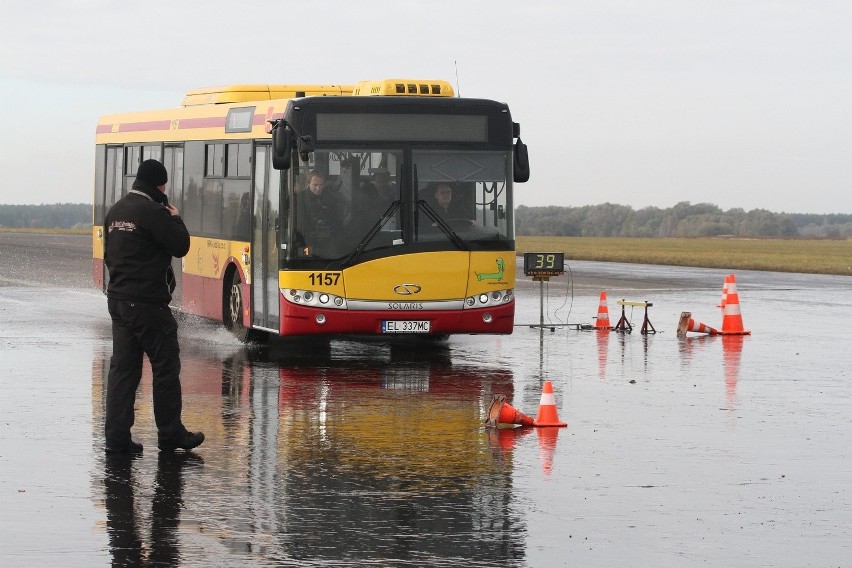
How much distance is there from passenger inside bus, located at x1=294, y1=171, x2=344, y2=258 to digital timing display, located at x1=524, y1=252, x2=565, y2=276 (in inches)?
158

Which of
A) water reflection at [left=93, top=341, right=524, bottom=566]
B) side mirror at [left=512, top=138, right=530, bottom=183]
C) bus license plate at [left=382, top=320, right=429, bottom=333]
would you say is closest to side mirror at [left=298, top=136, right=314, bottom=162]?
bus license plate at [left=382, top=320, right=429, bottom=333]

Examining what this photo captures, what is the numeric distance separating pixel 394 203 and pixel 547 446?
7042 mm

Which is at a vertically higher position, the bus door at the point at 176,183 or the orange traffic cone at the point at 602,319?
the bus door at the point at 176,183

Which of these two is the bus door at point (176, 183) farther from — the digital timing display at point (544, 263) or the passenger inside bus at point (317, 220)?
the digital timing display at point (544, 263)

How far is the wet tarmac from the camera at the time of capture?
8.03 m

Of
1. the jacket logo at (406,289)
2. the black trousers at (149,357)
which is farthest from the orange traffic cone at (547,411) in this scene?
the jacket logo at (406,289)

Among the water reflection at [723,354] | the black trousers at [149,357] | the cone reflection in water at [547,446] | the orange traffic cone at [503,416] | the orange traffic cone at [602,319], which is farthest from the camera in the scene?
the orange traffic cone at [602,319]

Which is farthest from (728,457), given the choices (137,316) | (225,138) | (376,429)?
(225,138)

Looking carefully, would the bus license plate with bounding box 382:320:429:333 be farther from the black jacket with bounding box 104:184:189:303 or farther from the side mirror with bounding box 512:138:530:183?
the black jacket with bounding box 104:184:189:303

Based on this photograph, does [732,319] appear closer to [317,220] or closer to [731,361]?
[731,361]

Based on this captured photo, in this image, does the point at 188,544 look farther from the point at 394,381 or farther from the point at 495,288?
the point at 495,288

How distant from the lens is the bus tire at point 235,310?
19953 mm

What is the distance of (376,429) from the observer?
40.3 feet

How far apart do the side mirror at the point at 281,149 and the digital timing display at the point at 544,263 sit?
187 inches
